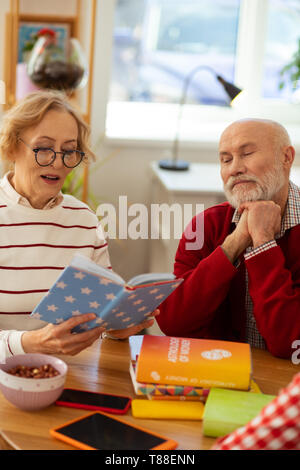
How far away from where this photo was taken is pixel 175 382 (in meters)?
1.31

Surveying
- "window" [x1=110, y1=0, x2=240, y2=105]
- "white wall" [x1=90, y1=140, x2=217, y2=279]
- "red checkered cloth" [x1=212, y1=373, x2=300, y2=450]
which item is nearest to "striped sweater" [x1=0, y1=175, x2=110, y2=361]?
Answer: "red checkered cloth" [x1=212, y1=373, x2=300, y2=450]

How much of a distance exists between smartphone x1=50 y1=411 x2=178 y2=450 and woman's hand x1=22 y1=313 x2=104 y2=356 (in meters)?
0.23

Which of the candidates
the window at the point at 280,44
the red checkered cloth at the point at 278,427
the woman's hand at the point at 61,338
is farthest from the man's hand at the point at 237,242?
the window at the point at 280,44

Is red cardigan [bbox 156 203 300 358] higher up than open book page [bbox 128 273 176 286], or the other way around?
open book page [bbox 128 273 176 286]

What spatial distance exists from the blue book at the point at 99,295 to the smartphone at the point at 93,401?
16 cm

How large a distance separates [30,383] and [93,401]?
0.46 ft

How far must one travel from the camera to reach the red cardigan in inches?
64.4

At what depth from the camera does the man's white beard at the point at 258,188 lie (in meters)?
1.84

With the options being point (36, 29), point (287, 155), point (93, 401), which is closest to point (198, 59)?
point (36, 29)

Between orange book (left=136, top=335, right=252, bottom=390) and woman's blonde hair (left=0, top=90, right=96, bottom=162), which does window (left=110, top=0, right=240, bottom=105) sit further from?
orange book (left=136, top=335, right=252, bottom=390)

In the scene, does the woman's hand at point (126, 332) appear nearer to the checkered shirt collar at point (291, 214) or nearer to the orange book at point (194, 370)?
the orange book at point (194, 370)

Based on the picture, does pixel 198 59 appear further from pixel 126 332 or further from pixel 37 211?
pixel 126 332
